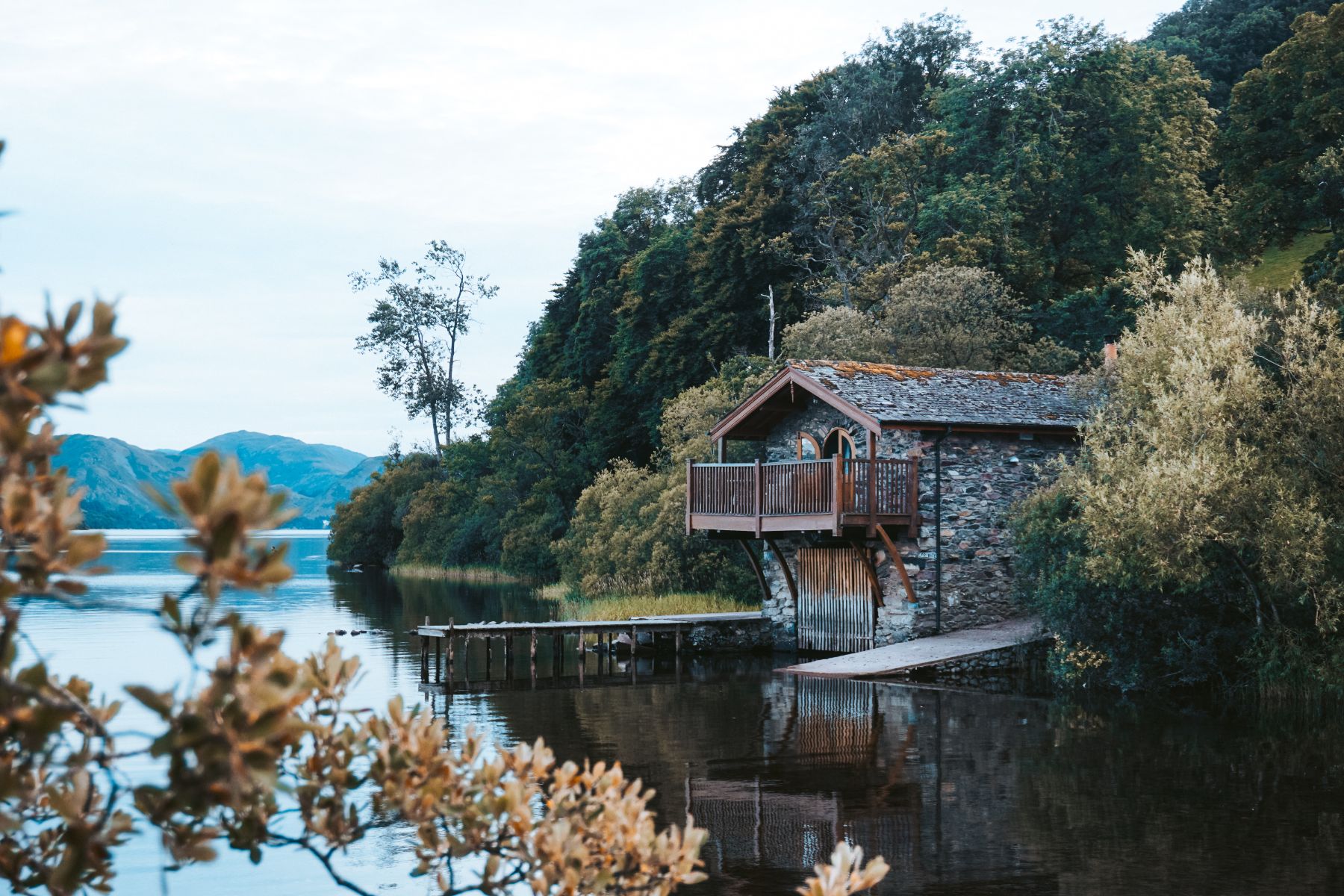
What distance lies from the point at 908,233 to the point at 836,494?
2265 centimetres

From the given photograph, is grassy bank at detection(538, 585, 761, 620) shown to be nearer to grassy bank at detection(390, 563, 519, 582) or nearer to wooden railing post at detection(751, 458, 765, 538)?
wooden railing post at detection(751, 458, 765, 538)

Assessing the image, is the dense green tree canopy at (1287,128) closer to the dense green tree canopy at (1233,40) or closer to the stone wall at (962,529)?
the dense green tree canopy at (1233,40)

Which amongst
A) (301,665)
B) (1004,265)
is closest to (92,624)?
(1004,265)

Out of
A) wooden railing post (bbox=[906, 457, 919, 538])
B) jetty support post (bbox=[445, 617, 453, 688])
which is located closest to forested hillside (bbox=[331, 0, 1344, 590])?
wooden railing post (bbox=[906, 457, 919, 538])

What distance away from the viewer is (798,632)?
27.7 meters

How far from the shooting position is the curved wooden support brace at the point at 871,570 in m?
24.6

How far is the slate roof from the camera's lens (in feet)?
79.7

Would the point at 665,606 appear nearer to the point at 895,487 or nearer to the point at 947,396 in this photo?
the point at 895,487

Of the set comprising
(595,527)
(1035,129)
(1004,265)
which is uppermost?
(1035,129)

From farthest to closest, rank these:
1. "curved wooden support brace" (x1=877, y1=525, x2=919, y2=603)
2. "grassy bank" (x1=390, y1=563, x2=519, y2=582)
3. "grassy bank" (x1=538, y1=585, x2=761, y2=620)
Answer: "grassy bank" (x1=390, y1=563, x2=519, y2=582) → "grassy bank" (x1=538, y1=585, x2=761, y2=620) → "curved wooden support brace" (x1=877, y1=525, x2=919, y2=603)

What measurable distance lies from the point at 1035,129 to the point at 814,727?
3242 centimetres

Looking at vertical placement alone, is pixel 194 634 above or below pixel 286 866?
above

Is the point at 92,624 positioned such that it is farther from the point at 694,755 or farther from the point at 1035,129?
the point at 1035,129

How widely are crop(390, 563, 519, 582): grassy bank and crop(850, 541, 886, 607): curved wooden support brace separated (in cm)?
3408
